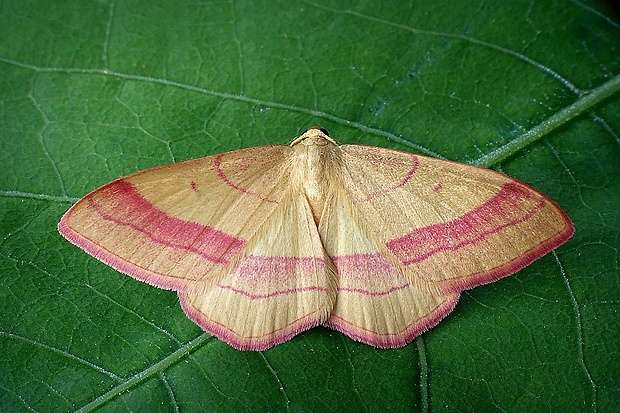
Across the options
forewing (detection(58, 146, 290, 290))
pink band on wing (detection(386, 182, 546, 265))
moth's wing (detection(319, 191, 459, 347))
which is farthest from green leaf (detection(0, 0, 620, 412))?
pink band on wing (detection(386, 182, 546, 265))

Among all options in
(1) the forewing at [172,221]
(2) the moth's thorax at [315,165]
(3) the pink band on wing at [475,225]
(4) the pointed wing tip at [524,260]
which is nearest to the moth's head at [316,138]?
(2) the moth's thorax at [315,165]

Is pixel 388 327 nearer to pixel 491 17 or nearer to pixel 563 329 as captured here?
pixel 563 329

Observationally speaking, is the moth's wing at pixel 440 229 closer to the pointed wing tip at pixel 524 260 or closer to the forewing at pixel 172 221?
the pointed wing tip at pixel 524 260

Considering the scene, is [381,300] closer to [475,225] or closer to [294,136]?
[475,225]

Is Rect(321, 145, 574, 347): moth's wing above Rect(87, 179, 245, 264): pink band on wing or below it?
above

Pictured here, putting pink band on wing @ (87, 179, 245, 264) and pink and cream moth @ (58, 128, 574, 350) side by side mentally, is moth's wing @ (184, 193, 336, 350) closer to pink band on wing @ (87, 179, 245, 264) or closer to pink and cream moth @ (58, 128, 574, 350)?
pink and cream moth @ (58, 128, 574, 350)

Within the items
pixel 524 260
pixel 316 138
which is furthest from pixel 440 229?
pixel 316 138

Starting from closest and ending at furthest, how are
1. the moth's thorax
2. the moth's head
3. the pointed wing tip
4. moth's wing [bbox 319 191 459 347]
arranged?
the pointed wing tip, moth's wing [bbox 319 191 459 347], the moth's thorax, the moth's head
